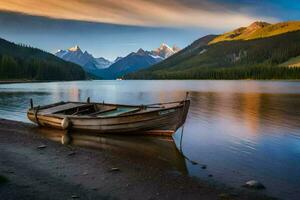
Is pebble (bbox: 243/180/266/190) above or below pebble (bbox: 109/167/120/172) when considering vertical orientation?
below

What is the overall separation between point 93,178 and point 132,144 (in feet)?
37.8

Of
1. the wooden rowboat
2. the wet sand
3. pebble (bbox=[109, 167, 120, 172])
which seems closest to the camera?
the wet sand

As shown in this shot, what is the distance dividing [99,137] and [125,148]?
514 cm

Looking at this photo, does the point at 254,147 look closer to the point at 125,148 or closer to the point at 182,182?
the point at 125,148

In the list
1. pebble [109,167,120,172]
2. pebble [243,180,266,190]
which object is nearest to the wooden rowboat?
pebble [109,167,120,172]

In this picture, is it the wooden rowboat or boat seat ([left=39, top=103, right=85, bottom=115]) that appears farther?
boat seat ([left=39, top=103, right=85, bottom=115])

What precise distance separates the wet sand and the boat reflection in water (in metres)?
0.68

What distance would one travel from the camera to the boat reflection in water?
2345cm

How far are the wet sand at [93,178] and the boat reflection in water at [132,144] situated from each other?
26.8 inches

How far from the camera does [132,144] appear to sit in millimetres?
28250

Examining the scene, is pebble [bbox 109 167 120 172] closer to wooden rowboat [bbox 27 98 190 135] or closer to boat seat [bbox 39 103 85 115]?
wooden rowboat [bbox 27 98 190 135]

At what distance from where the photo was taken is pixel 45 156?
70.6ft

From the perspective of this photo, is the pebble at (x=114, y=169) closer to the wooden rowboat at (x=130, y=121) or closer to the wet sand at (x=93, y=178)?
the wet sand at (x=93, y=178)

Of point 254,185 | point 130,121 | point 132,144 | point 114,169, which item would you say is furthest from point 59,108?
point 254,185
